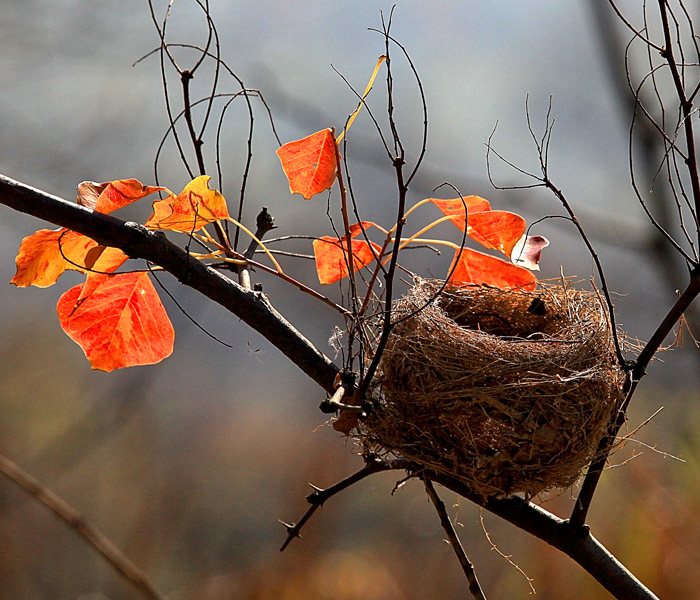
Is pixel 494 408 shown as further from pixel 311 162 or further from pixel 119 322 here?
pixel 119 322

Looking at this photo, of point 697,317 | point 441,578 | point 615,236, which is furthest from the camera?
point 441,578

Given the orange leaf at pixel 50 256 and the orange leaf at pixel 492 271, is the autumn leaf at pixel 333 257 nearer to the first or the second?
the orange leaf at pixel 492 271

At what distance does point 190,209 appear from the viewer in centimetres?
62

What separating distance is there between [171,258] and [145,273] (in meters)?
0.13

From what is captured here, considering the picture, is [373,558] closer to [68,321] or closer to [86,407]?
[86,407]

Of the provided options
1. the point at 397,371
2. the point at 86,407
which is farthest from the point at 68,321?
the point at 86,407

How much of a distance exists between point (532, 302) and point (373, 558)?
167cm

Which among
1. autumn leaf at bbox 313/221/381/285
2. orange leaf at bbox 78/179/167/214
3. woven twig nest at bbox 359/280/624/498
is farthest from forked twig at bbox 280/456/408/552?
orange leaf at bbox 78/179/167/214

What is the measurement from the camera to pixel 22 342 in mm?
→ 2395

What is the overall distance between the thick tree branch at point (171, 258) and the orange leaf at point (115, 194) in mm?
12

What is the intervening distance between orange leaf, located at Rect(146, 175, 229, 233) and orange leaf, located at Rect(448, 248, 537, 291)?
1.11ft

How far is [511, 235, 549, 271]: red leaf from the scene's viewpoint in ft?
2.39

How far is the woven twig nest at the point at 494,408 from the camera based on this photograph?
68cm

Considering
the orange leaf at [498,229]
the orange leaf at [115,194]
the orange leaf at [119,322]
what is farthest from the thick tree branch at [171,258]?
the orange leaf at [498,229]
